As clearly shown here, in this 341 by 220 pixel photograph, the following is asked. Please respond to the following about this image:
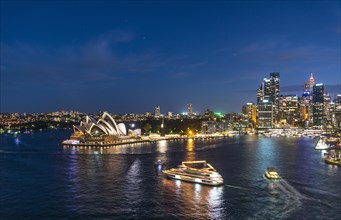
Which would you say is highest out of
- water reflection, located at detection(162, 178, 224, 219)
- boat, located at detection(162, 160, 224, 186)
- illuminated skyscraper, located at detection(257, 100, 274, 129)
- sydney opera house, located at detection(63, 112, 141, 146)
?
illuminated skyscraper, located at detection(257, 100, 274, 129)

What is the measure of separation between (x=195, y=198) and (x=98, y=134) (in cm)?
4170

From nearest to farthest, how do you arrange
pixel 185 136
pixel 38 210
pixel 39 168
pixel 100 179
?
pixel 38 210
pixel 100 179
pixel 39 168
pixel 185 136

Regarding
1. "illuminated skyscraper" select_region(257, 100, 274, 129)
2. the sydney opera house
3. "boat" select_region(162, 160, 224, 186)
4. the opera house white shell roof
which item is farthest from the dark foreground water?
"illuminated skyscraper" select_region(257, 100, 274, 129)

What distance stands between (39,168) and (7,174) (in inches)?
133

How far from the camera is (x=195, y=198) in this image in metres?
20.2

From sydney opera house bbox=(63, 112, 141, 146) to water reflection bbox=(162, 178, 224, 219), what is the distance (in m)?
33.5

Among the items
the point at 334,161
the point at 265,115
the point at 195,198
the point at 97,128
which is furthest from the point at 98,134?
the point at 265,115

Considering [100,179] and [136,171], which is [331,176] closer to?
[136,171]

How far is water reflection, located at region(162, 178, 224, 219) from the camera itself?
57.1 feet

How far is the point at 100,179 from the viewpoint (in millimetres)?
25312

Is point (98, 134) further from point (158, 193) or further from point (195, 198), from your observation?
point (195, 198)

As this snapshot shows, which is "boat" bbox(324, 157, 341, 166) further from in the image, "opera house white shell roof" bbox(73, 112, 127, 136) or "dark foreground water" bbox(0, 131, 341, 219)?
"opera house white shell roof" bbox(73, 112, 127, 136)

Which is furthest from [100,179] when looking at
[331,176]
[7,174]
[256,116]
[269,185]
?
[256,116]

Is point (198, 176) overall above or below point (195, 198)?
above
